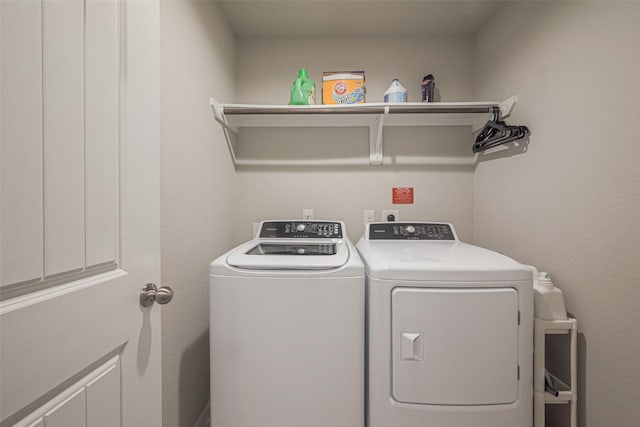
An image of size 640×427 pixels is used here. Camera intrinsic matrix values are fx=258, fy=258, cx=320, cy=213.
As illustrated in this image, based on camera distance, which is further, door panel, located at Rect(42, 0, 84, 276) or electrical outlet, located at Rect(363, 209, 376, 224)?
electrical outlet, located at Rect(363, 209, 376, 224)

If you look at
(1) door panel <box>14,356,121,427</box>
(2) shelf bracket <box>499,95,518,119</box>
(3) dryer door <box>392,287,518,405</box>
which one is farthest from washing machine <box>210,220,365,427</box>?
(2) shelf bracket <box>499,95,518,119</box>

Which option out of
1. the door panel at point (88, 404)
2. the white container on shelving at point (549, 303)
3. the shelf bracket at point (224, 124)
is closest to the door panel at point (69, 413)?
the door panel at point (88, 404)

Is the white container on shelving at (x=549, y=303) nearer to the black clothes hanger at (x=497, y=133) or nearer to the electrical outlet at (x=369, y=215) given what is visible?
the black clothes hanger at (x=497, y=133)

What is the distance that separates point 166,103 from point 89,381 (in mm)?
1042

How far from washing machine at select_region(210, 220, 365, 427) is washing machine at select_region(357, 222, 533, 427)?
120 mm

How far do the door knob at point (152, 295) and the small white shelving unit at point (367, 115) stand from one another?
1204 mm

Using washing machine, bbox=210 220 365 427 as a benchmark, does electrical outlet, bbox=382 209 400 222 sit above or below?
above

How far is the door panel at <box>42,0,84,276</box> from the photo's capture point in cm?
48

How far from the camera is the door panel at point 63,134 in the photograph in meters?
0.48

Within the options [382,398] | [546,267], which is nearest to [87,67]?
[382,398]

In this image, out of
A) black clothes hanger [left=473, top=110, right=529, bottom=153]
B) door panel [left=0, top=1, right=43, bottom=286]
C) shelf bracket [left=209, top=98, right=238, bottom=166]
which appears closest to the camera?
door panel [left=0, top=1, right=43, bottom=286]

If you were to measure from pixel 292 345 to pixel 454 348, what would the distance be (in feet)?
2.18

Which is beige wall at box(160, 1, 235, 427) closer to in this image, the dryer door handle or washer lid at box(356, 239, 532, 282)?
→ washer lid at box(356, 239, 532, 282)

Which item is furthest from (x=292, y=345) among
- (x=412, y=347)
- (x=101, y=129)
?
(x=101, y=129)
